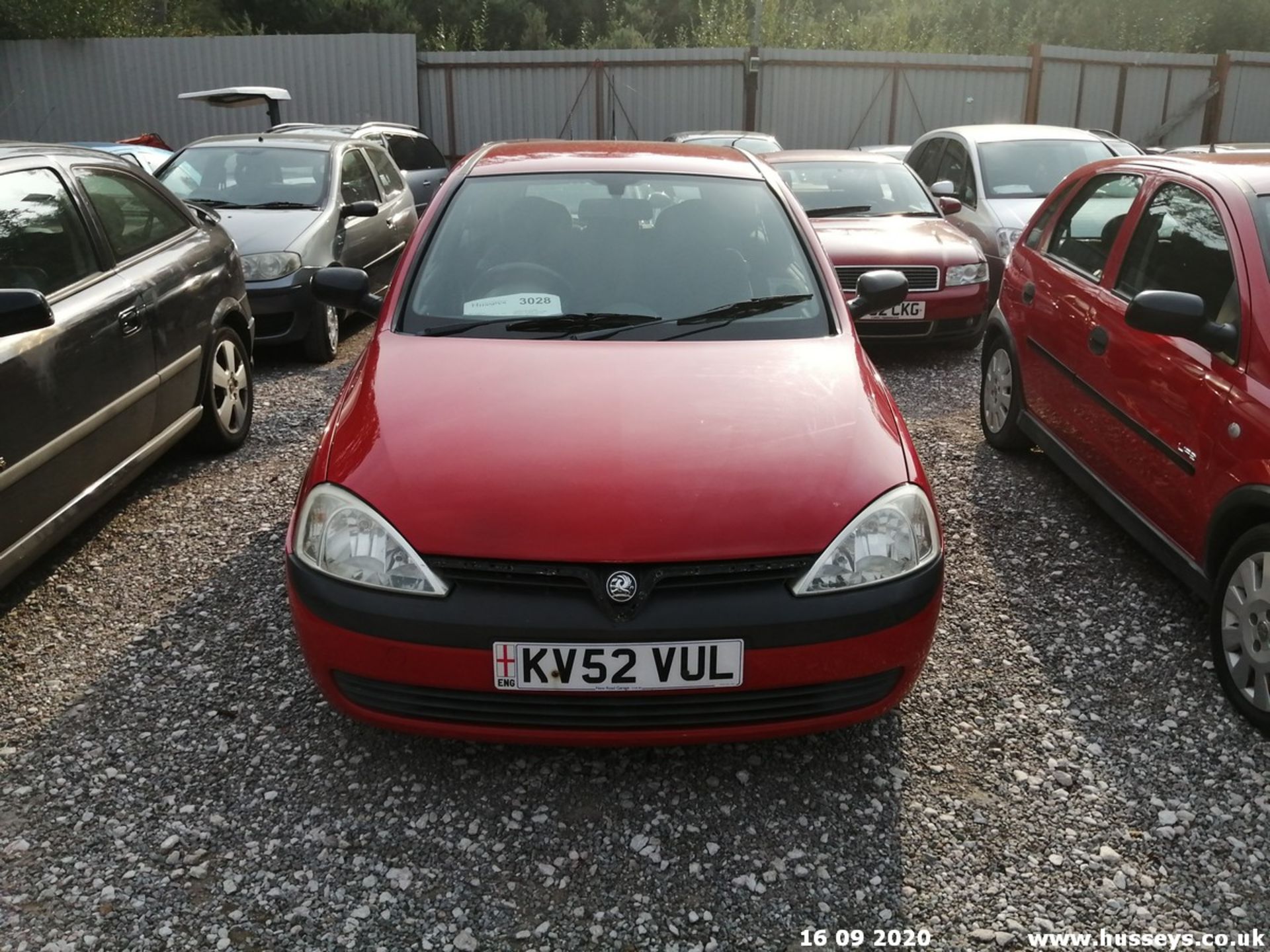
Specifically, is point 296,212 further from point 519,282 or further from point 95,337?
point 519,282

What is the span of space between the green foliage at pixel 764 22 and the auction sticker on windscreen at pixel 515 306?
2231 cm

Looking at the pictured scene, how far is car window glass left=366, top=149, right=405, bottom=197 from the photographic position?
9109 mm

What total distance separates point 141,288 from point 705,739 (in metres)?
3.22

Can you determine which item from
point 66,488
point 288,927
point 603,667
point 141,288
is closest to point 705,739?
point 603,667

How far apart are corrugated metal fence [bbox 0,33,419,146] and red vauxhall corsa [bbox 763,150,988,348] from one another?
1187 centimetres

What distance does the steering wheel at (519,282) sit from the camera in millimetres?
3604

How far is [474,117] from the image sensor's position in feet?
60.8

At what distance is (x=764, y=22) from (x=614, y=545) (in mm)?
25098

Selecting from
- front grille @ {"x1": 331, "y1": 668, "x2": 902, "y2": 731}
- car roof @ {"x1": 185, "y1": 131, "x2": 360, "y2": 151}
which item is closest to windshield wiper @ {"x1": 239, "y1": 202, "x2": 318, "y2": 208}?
car roof @ {"x1": 185, "y1": 131, "x2": 360, "y2": 151}

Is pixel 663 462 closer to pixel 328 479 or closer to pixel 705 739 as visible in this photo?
pixel 705 739

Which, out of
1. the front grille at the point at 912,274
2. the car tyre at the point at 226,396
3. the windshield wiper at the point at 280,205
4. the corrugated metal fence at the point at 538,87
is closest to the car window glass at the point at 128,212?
the car tyre at the point at 226,396

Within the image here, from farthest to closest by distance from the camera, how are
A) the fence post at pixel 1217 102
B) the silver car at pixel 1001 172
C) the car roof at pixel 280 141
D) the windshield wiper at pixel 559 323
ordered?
1. the fence post at pixel 1217 102
2. the silver car at pixel 1001 172
3. the car roof at pixel 280 141
4. the windshield wiper at pixel 559 323

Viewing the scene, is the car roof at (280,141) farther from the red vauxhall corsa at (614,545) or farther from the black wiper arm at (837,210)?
the red vauxhall corsa at (614,545)

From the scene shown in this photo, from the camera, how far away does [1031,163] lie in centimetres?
939
